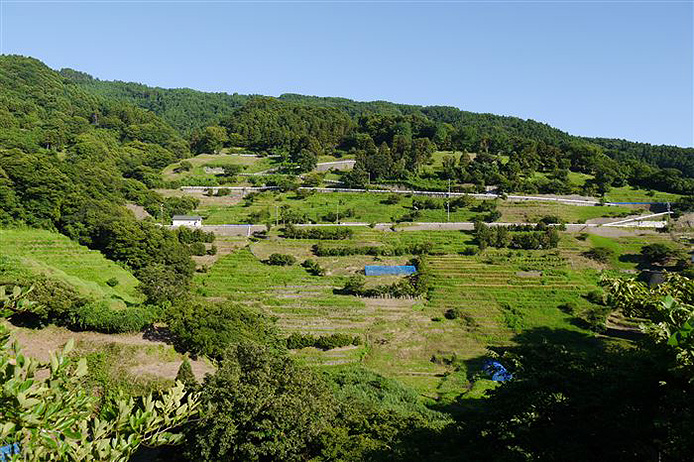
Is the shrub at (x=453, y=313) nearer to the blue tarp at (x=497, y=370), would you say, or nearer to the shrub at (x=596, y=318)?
the shrub at (x=596, y=318)

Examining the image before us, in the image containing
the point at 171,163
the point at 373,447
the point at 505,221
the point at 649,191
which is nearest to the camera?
the point at 373,447

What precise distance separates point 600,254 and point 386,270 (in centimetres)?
2122

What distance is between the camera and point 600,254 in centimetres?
4512

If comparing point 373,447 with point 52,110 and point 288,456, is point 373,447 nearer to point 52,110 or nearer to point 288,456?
point 288,456

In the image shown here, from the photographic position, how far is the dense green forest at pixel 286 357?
439 cm

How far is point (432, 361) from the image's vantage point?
99.2ft

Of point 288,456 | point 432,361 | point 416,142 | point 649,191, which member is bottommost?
point 432,361

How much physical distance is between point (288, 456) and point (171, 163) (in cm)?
7065

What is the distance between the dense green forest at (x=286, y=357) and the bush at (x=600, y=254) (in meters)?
3.43

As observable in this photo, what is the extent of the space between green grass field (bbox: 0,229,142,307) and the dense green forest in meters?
1.04

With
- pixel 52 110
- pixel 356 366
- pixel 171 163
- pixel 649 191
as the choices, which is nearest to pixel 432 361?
pixel 356 366

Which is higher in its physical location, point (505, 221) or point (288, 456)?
point (505, 221)

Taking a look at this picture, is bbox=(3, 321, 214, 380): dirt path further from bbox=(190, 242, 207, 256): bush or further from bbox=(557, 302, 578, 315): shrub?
bbox=(557, 302, 578, 315): shrub

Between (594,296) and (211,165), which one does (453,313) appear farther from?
(211,165)
